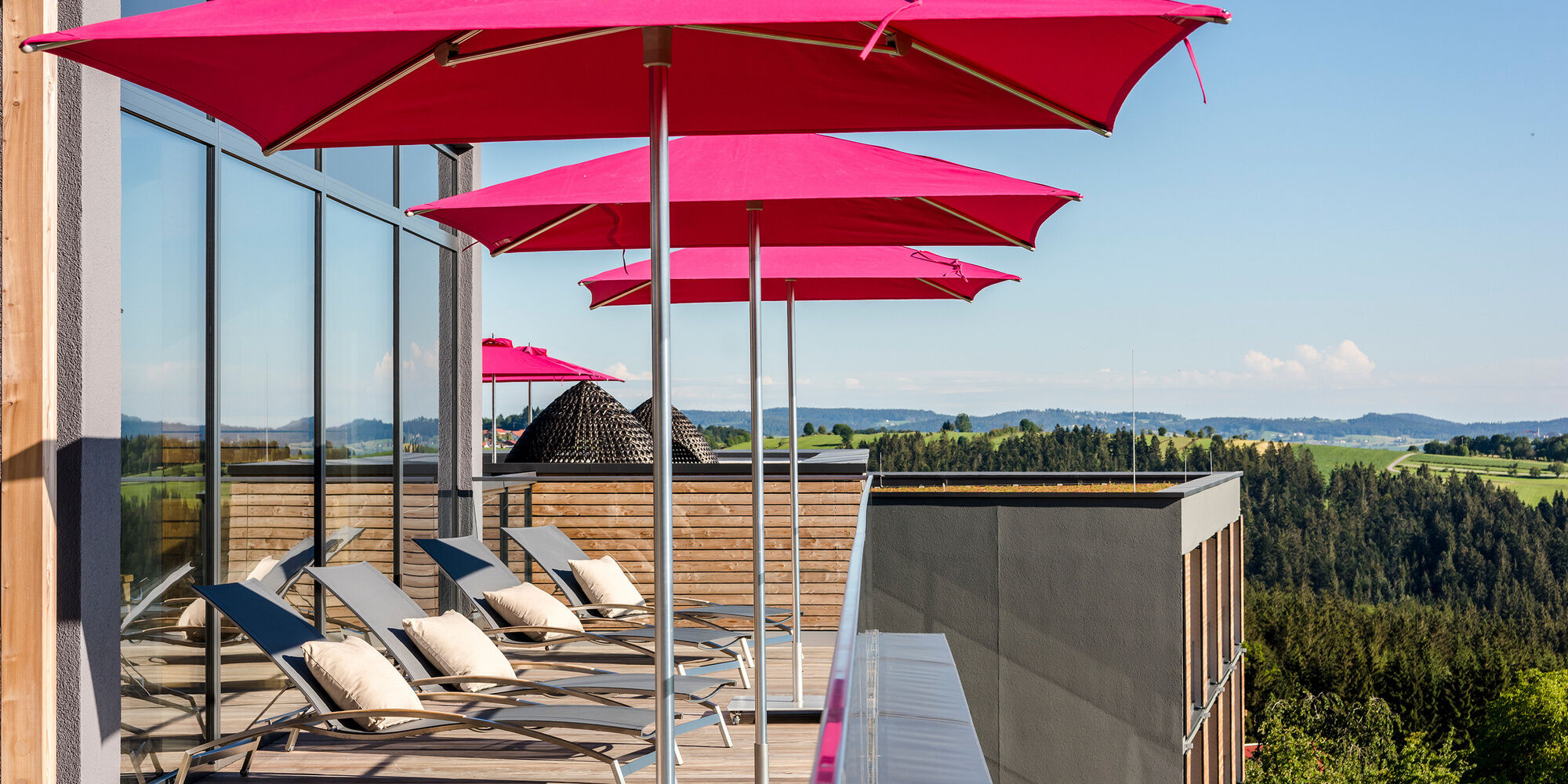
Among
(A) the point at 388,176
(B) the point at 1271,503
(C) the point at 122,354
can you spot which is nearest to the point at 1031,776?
(A) the point at 388,176

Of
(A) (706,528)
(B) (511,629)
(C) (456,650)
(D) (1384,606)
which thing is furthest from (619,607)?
(D) (1384,606)

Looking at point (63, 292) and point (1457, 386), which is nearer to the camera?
point (63, 292)

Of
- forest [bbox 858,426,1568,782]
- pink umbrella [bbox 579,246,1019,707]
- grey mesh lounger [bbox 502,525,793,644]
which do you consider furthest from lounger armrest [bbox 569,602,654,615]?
forest [bbox 858,426,1568,782]

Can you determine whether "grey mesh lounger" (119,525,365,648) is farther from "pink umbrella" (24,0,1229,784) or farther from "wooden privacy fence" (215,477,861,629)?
"pink umbrella" (24,0,1229,784)

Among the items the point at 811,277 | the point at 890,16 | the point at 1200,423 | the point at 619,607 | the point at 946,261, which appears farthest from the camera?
the point at 1200,423

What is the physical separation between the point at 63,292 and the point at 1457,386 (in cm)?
9831

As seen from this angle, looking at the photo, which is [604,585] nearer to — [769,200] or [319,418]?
[319,418]

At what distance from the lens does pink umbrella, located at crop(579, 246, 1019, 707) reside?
17.6ft

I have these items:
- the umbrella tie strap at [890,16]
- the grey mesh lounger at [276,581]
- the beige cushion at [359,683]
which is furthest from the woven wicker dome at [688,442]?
the umbrella tie strap at [890,16]

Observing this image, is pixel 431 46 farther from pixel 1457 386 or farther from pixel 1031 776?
pixel 1457 386

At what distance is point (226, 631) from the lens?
4.77 m

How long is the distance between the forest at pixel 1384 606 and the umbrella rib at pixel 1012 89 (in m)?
12.0

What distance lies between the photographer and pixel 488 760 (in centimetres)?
450

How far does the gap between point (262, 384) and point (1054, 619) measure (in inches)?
315
